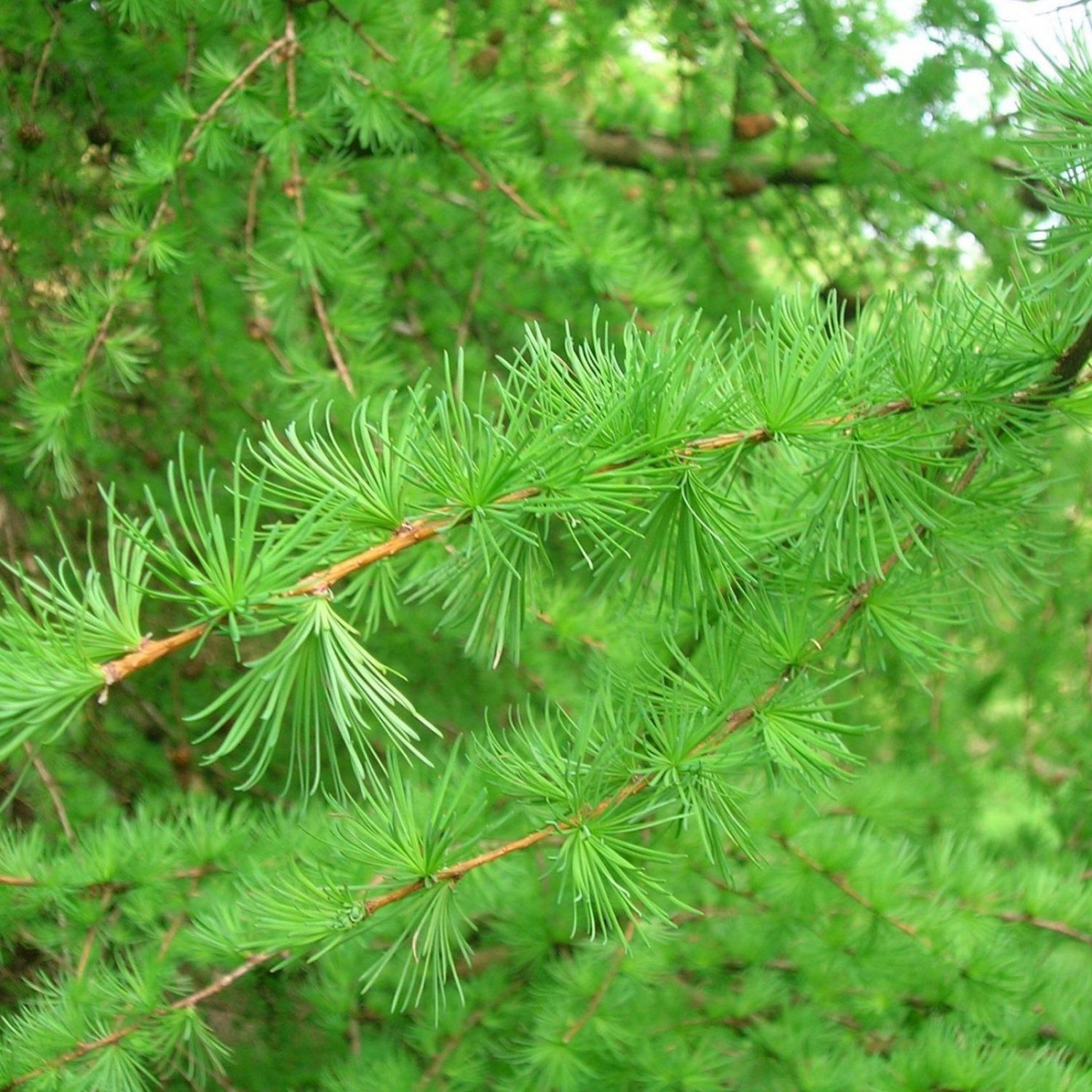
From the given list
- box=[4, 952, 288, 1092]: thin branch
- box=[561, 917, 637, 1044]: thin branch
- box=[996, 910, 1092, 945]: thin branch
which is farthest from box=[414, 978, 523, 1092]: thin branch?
box=[996, 910, 1092, 945]: thin branch

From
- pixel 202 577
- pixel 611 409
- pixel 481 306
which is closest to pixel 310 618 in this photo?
pixel 202 577

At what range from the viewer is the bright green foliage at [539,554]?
46cm

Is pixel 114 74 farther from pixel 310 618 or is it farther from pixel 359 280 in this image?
pixel 310 618

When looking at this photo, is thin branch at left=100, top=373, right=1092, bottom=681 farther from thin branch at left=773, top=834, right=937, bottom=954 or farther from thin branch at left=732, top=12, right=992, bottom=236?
thin branch at left=732, top=12, right=992, bottom=236

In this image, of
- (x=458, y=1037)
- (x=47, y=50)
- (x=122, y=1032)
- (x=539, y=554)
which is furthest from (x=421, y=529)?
(x=47, y=50)

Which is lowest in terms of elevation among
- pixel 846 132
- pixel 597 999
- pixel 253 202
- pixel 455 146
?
pixel 597 999

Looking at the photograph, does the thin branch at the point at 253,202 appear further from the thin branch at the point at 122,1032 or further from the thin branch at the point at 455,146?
the thin branch at the point at 122,1032

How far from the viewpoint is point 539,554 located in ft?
1.64

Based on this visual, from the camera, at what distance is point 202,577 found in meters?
0.40

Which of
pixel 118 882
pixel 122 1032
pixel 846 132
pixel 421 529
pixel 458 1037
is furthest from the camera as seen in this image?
pixel 846 132

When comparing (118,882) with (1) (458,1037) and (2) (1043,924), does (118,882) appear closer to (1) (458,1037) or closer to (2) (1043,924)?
(1) (458,1037)

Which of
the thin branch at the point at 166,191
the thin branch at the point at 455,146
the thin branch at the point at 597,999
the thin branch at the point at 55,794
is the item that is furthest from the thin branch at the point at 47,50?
the thin branch at the point at 597,999

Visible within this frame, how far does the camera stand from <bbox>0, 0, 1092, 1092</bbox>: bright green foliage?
46 centimetres

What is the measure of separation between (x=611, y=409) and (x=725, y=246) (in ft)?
3.65
